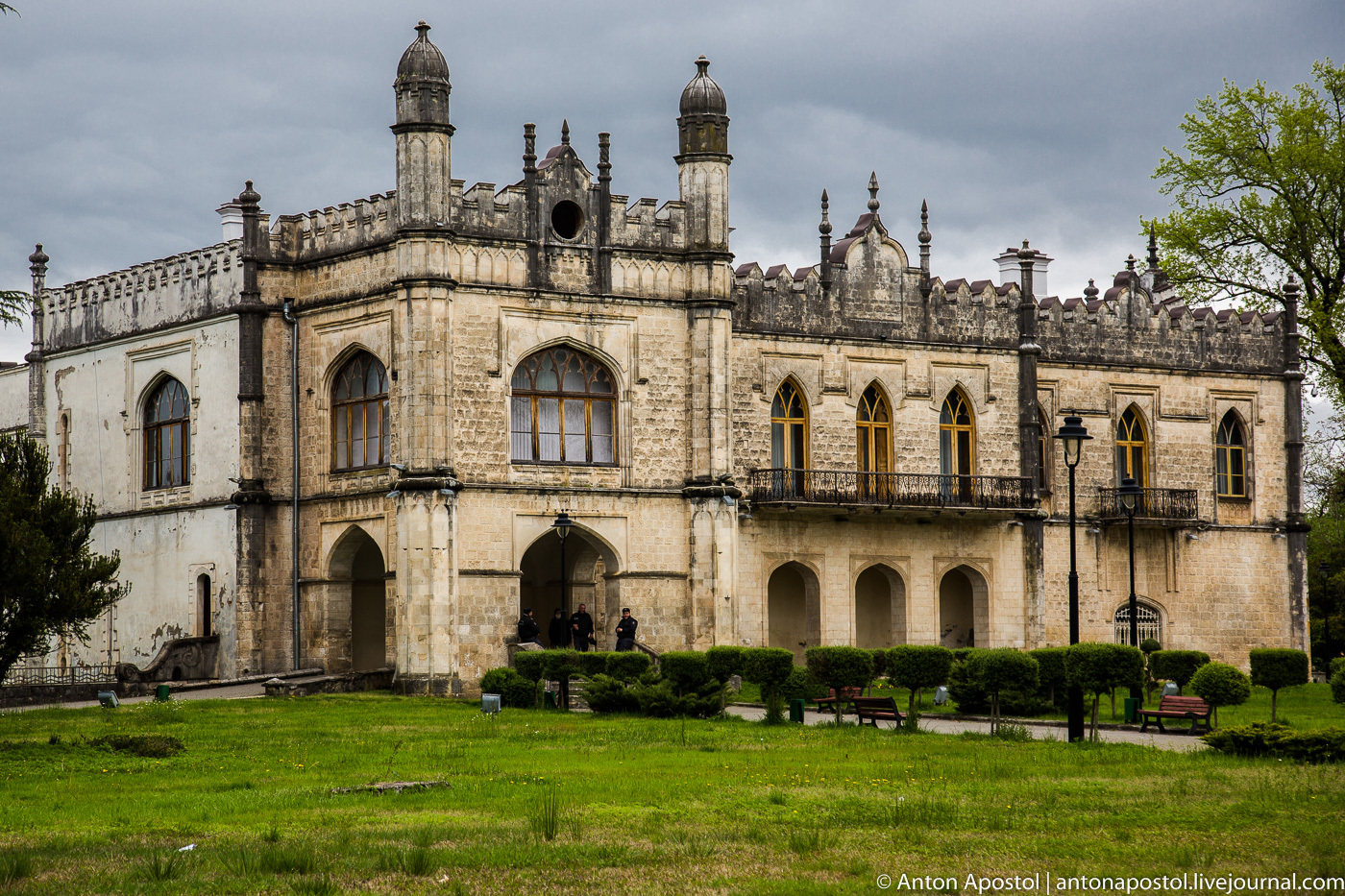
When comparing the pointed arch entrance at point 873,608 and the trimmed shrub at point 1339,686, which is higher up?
the pointed arch entrance at point 873,608

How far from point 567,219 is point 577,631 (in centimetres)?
847

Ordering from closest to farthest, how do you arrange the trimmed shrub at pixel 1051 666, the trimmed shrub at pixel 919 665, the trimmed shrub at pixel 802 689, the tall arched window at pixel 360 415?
the trimmed shrub at pixel 1051 666 → the trimmed shrub at pixel 919 665 → the trimmed shrub at pixel 802 689 → the tall arched window at pixel 360 415

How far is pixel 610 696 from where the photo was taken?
27.3 m

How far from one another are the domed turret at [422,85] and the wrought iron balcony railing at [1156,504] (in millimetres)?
18166

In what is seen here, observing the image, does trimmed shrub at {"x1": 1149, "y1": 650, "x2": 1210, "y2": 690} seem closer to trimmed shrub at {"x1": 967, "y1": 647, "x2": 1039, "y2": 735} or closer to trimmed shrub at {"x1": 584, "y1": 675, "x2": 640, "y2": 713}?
trimmed shrub at {"x1": 967, "y1": 647, "x2": 1039, "y2": 735}

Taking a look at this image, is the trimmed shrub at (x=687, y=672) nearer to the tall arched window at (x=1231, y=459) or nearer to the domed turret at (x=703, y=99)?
the domed turret at (x=703, y=99)

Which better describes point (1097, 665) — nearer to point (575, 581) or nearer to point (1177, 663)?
point (1177, 663)

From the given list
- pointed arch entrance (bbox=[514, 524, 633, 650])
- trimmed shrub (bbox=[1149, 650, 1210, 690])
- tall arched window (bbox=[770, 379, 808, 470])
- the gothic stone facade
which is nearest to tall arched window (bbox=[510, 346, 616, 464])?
the gothic stone facade

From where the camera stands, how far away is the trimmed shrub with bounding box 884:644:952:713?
2586 cm

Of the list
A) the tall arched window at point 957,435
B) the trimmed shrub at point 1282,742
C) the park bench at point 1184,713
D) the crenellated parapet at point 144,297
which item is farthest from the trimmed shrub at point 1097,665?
the crenellated parapet at point 144,297

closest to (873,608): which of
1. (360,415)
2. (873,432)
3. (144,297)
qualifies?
(873,432)

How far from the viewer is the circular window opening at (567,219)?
3547 centimetres

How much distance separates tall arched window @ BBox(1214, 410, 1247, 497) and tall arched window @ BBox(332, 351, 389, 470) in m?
21.1

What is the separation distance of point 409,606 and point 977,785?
56.9ft
